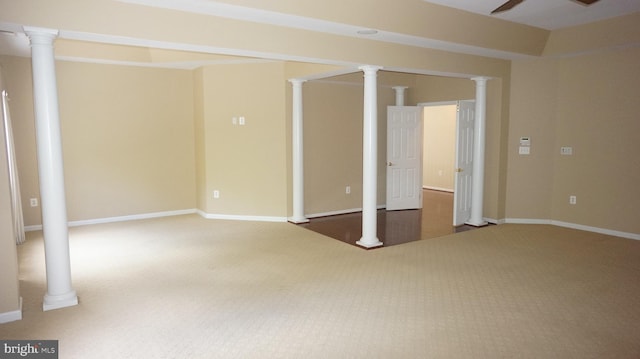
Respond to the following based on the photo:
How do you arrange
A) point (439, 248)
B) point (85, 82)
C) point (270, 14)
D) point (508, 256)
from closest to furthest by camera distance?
point (270, 14)
point (508, 256)
point (439, 248)
point (85, 82)

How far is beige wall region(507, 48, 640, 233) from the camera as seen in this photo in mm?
6300

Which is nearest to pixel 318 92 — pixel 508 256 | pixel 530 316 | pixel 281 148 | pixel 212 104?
pixel 281 148

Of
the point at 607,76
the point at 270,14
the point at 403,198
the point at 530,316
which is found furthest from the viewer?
the point at 403,198

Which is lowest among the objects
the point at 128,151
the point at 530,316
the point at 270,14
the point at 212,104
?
the point at 530,316

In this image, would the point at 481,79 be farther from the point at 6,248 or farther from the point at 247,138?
the point at 6,248

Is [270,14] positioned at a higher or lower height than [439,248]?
higher

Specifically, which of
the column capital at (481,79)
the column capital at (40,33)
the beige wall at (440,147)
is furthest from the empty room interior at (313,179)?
the beige wall at (440,147)

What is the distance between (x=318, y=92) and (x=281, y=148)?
1.26m

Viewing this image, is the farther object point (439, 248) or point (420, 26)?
point (439, 248)

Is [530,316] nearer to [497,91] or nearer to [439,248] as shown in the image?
[439,248]

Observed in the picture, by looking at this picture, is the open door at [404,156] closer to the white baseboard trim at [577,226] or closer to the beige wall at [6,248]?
the white baseboard trim at [577,226]

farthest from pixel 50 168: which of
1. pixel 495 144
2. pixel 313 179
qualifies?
pixel 495 144

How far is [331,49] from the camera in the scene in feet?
16.9

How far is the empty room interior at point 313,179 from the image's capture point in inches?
143
